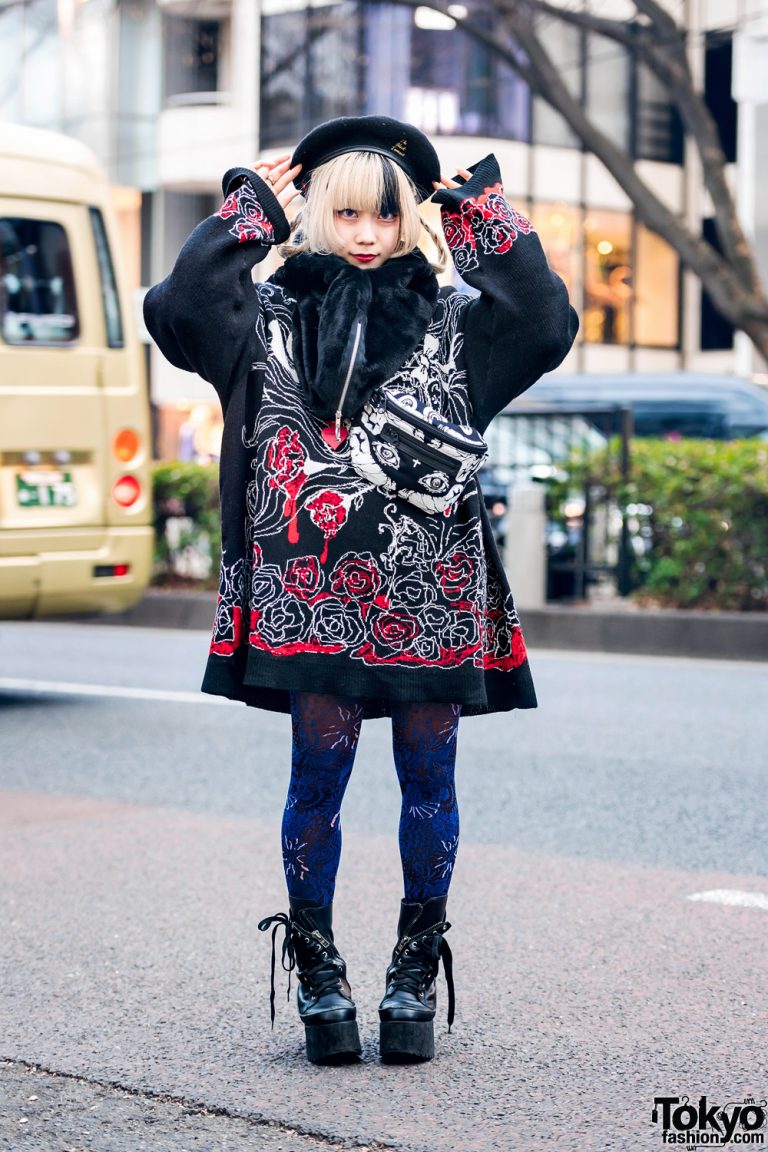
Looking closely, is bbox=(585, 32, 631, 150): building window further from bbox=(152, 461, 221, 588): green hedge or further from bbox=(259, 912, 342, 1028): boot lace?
bbox=(259, 912, 342, 1028): boot lace

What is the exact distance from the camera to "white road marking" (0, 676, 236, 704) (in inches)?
370

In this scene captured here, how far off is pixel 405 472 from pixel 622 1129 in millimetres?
1197

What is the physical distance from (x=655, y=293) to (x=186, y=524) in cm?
1747

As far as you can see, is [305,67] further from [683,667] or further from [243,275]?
[243,275]

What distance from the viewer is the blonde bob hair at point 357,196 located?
10.6ft

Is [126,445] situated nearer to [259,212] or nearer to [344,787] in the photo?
[259,212]

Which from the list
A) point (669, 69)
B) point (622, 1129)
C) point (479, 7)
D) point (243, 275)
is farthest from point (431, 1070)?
point (479, 7)

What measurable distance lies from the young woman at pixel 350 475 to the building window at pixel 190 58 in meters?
29.7

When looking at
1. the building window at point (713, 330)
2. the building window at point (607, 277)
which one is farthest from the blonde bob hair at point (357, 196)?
the building window at point (713, 330)

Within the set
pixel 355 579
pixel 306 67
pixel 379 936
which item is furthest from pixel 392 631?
pixel 306 67

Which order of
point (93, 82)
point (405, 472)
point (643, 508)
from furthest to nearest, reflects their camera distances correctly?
point (93, 82) → point (643, 508) → point (405, 472)

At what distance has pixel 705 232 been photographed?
109 ft

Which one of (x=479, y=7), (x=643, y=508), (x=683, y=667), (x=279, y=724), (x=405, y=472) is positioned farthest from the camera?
(x=479, y=7)

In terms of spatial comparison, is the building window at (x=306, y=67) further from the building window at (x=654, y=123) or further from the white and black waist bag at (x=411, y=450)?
the white and black waist bag at (x=411, y=450)
